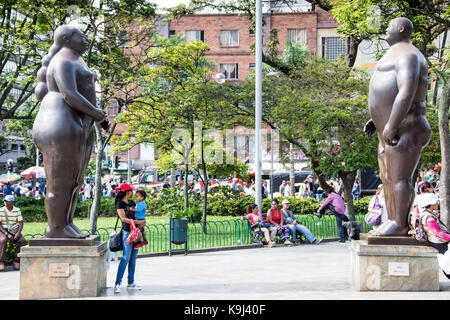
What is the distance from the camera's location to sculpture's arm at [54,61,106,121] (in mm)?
8375

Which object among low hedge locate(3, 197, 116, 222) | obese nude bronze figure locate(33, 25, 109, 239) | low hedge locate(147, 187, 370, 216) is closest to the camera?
obese nude bronze figure locate(33, 25, 109, 239)

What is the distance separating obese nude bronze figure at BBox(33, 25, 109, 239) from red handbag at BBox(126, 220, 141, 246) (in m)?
0.79

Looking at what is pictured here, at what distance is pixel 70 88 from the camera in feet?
27.5

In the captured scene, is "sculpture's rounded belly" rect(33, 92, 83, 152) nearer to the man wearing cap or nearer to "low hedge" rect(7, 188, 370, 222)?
the man wearing cap

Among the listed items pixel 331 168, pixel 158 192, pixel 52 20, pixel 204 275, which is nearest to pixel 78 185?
pixel 204 275

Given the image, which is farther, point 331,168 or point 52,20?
point 331,168

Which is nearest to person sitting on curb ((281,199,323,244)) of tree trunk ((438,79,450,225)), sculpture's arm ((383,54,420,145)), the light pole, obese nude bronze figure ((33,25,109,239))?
the light pole

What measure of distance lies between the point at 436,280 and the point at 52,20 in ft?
42.5

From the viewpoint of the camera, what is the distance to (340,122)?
19.4m

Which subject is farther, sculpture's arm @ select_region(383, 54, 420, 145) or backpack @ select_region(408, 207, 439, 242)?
backpack @ select_region(408, 207, 439, 242)

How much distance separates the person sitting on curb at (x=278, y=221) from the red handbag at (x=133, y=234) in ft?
27.9

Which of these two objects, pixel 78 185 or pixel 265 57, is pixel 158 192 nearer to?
pixel 265 57

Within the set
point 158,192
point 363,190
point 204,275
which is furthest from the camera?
point 363,190

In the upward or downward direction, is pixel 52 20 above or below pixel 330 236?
above
